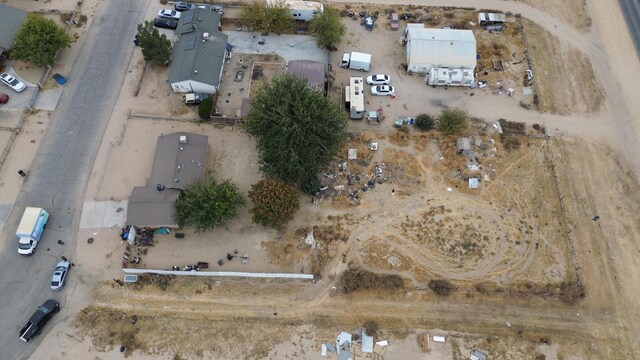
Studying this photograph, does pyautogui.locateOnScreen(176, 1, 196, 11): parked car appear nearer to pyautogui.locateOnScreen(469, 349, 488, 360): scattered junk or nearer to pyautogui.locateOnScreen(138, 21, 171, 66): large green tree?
pyautogui.locateOnScreen(138, 21, 171, 66): large green tree

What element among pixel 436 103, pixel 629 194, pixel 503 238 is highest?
pixel 436 103

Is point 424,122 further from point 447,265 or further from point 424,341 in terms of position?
point 424,341

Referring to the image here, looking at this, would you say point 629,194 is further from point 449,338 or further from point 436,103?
point 449,338

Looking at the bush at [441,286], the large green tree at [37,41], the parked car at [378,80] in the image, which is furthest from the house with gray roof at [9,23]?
the bush at [441,286]

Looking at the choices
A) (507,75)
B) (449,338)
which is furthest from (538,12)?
(449,338)

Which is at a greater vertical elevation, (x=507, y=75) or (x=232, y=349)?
(x=507, y=75)

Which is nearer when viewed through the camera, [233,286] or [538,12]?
[233,286]

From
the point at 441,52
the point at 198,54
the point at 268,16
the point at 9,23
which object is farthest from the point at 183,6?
the point at 441,52
